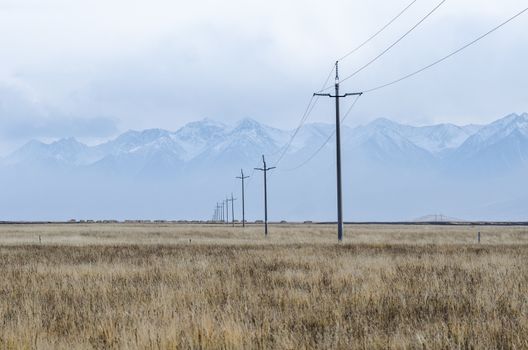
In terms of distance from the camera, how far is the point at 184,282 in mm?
14438

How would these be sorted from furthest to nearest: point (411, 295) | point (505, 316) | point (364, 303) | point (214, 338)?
1. point (411, 295)
2. point (364, 303)
3. point (505, 316)
4. point (214, 338)

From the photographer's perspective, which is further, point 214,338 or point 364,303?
point 364,303

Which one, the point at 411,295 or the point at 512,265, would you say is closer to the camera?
the point at 411,295

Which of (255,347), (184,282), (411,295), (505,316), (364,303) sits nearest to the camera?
(255,347)

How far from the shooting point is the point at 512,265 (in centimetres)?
1858

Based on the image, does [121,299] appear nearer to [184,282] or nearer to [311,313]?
[184,282]

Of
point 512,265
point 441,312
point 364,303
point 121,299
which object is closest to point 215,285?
point 121,299

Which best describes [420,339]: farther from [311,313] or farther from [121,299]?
[121,299]

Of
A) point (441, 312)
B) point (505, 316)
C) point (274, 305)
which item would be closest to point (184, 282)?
point (274, 305)

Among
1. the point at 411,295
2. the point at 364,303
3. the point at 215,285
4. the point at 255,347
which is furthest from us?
the point at 215,285

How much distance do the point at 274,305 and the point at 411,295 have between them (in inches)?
98.4

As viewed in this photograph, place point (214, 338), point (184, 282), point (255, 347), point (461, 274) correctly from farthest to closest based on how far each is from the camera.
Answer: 1. point (461, 274)
2. point (184, 282)
3. point (214, 338)
4. point (255, 347)

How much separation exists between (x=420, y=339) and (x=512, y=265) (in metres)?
12.3

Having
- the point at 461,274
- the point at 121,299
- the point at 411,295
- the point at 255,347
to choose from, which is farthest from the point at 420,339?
the point at 461,274
